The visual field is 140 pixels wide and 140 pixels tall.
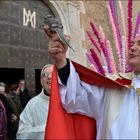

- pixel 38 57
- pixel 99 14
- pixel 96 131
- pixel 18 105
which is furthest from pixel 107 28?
pixel 96 131

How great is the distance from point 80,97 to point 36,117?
0.83 metres

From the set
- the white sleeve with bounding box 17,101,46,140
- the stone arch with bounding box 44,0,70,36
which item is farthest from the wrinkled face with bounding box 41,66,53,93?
the stone arch with bounding box 44,0,70,36

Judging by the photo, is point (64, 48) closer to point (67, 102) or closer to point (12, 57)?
point (67, 102)

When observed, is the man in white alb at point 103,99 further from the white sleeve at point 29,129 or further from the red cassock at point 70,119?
the white sleeve at point 29,129

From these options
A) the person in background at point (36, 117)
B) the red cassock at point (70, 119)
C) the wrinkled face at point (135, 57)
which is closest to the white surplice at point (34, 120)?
the person in background at point (36, 117)

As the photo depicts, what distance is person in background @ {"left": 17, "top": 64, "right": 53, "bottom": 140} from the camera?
271 cm

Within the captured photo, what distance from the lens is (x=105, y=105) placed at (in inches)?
82.8

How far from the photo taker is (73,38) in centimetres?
860

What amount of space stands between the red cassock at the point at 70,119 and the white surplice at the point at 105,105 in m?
0.03

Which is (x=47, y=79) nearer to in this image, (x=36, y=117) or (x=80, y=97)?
(x=36, y=117)

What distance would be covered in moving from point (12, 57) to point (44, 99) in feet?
15.6

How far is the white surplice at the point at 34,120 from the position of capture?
2709mm

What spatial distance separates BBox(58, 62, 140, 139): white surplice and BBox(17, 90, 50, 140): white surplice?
0.69 meters

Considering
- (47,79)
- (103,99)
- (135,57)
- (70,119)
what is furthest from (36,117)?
(135,57)
